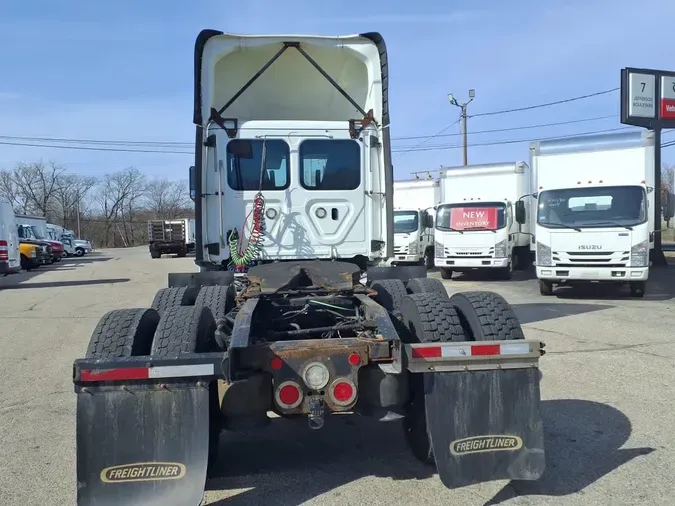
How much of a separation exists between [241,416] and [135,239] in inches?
3594

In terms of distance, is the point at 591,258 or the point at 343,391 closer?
the point at 343,391

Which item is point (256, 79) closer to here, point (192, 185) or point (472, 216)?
point (192, 185)

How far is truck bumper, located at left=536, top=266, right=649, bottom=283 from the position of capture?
13.9 metres

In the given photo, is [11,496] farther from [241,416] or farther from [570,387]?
[570,387]

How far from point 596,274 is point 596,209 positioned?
1.45 metres

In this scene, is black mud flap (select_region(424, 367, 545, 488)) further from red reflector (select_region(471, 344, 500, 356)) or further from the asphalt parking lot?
the asphalt parking lot

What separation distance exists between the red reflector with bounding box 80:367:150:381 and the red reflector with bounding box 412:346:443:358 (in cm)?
150

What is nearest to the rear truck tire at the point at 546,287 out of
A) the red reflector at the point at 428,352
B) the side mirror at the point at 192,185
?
the side mirror at the point at 192,185

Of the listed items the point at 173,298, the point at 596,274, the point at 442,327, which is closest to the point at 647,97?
the point at 596,274

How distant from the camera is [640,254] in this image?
13766 mm

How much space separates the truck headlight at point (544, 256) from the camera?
14586mm

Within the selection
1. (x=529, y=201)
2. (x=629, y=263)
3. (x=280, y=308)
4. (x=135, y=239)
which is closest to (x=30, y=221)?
(x=529, y=201)

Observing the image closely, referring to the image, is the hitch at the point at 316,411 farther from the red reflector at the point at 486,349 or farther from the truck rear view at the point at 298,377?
the red reflector at the point at 486,349

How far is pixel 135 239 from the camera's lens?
90.9 meters
